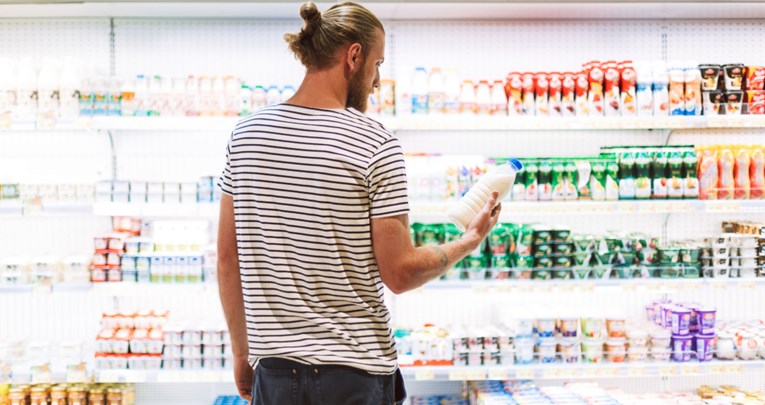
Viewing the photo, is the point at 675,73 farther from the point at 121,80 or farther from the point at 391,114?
the point at 121,80

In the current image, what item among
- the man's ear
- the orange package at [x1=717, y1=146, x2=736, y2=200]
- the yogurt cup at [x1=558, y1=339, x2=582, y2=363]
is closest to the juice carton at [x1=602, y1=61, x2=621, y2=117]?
the orange package at [x1=717, y1=146, x2=736, y2=200]

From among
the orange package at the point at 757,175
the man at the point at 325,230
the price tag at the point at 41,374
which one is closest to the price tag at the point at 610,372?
the orange package at the point at 757,175

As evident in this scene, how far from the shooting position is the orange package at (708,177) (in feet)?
11.5

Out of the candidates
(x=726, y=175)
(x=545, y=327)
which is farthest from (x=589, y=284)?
(x=726, y=175)

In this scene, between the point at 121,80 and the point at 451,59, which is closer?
the point at 121,80

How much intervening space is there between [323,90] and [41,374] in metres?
2.57

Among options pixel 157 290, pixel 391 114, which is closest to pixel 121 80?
pixel 157 290

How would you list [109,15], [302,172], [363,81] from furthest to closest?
1. [109,15]
2. [363,81]
3. [302,172]

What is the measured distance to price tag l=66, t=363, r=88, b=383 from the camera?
3.44m

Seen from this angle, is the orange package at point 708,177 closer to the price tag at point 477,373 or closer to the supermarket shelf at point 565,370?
the supermarket shelf at point 565,370

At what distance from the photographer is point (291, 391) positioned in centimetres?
159

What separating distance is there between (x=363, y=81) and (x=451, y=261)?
46cm

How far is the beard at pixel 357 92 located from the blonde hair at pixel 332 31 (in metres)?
0.06

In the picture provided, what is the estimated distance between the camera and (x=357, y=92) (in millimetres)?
1681
